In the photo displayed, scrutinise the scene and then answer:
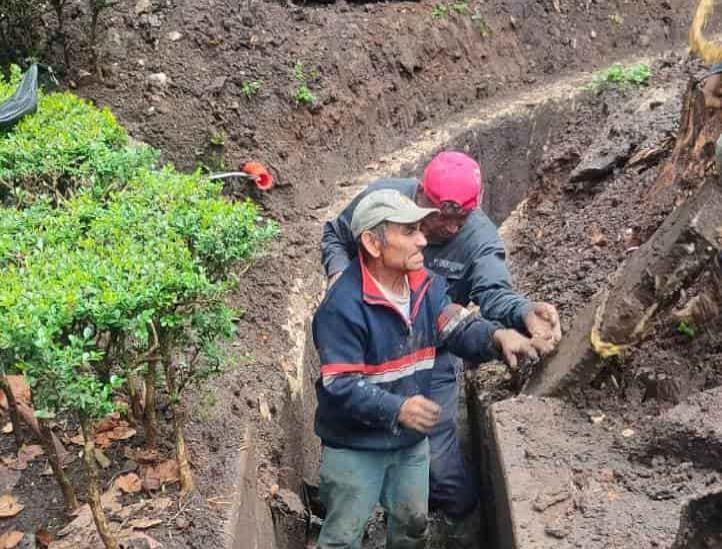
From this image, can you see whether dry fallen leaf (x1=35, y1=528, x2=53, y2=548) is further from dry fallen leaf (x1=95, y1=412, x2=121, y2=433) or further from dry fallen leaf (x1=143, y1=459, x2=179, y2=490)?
dry fallen leaf (x1=95, y1=412, x2=121, y2=433)

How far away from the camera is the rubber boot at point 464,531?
496 cm

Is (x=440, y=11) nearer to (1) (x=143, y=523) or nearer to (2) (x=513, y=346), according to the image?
(2) (x=513, y=346)

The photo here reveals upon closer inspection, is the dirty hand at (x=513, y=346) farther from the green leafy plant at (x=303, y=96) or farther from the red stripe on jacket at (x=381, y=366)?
the green leafy plant at (x=303, y=96)

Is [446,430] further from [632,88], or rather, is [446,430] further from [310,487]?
[632,88]

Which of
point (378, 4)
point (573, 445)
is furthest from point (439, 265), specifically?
point (378, 4)

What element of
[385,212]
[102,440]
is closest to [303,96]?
[385,212]

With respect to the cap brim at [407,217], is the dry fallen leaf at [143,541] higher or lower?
lower

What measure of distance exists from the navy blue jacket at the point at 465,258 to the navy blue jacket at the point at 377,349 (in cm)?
32

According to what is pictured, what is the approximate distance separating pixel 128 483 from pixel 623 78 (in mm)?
7386

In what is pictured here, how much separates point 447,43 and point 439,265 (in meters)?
5.88

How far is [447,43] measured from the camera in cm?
997

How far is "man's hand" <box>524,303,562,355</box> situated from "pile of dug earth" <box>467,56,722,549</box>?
16 cm

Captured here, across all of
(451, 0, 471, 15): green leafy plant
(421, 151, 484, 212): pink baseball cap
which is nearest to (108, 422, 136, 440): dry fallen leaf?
(421, 151, 484, 212): pink baseball cap

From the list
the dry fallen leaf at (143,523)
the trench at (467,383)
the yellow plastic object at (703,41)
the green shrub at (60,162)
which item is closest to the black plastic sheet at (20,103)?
the green shrub at (60,162)
